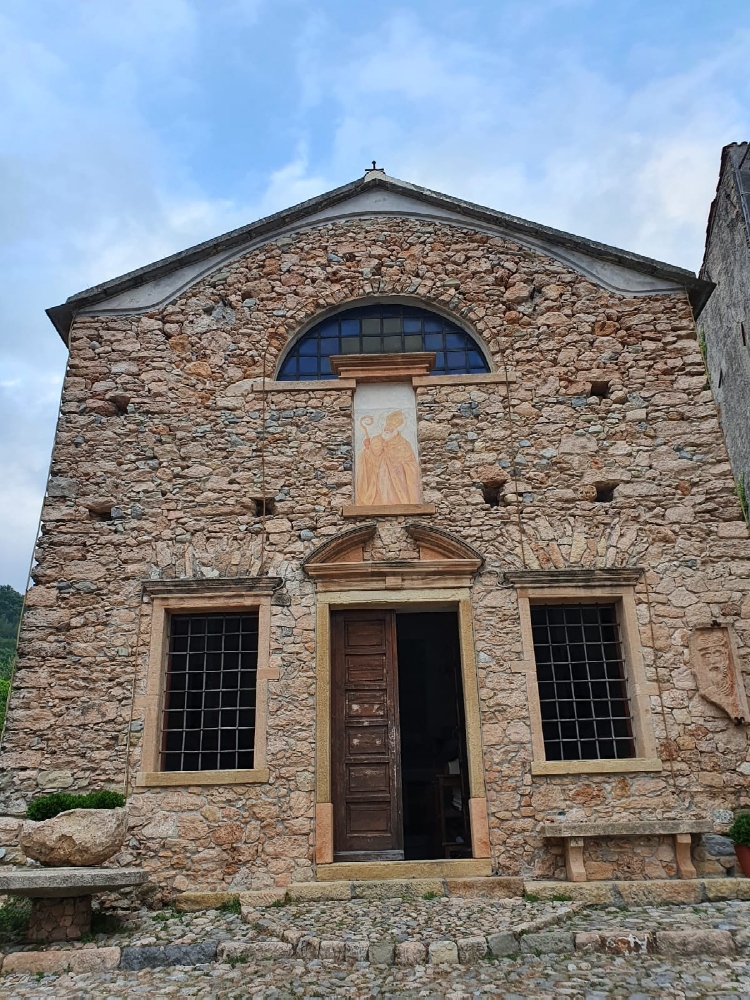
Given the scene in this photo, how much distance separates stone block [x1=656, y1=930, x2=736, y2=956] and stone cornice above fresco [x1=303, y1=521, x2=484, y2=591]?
3451mm

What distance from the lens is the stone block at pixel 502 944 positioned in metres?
4.80

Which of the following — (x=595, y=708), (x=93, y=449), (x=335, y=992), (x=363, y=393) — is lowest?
(x=335, y=992)

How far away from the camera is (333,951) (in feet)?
15.9

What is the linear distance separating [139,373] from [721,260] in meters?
8.20

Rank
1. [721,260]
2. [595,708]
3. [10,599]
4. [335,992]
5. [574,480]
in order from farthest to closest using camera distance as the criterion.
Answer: [10,599], [721,260], [574,480], [595,708], [335,992]

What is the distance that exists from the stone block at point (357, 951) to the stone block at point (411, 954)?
209 millimetres

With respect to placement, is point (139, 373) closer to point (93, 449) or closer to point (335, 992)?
point (93, 449)

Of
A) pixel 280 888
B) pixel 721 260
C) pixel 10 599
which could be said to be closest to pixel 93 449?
pixel 280 888

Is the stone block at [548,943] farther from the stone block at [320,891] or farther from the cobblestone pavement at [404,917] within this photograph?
the stone block at [320,891]

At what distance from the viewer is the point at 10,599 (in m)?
28.3

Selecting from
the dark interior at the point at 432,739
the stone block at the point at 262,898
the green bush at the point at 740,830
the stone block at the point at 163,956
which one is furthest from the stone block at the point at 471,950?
the green bush at the point at 740,830

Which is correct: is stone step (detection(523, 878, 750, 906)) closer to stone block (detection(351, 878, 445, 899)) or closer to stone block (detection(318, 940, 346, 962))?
stone block (detection(351, 878, 445, 899))

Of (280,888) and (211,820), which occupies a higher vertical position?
(211,820)

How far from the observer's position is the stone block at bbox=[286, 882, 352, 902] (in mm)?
6277
